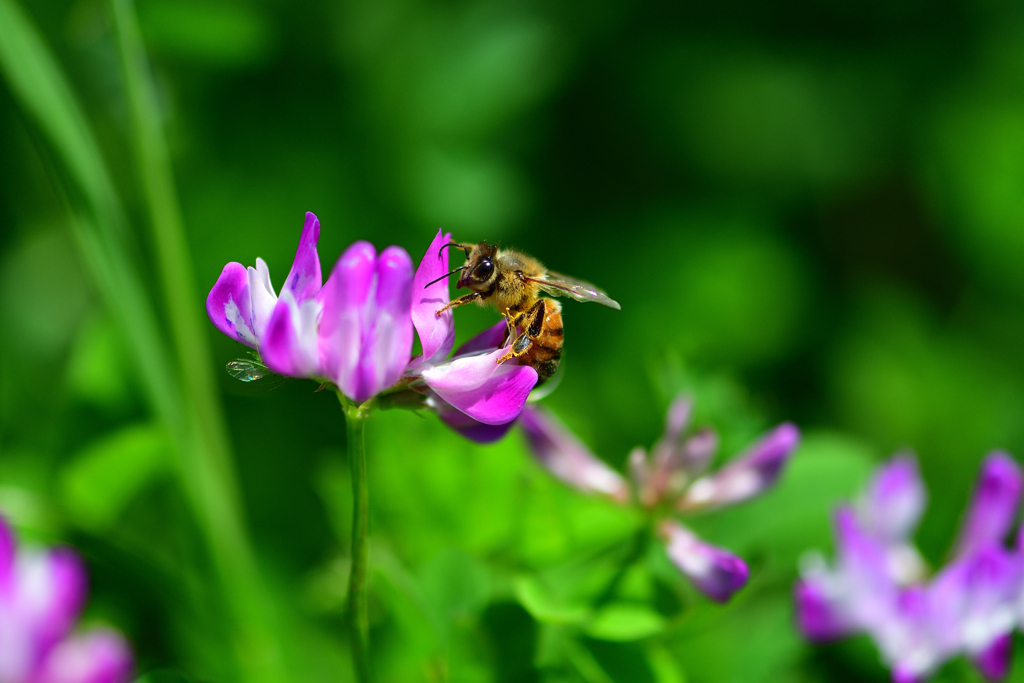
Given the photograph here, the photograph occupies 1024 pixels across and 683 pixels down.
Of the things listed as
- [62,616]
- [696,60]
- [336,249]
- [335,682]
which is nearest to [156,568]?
[62,616]

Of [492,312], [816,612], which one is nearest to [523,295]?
[816,612]

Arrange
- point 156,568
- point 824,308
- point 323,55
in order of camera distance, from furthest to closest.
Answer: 1. point 824,308
2. point 323,55
3. point 156,568

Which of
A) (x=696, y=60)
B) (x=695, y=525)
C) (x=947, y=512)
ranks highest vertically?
(x=696, y=60)

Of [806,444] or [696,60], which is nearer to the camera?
[806,444]

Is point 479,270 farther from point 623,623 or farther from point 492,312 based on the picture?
point 492,312

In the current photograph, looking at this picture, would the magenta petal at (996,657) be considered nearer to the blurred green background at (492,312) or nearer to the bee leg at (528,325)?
the blurred green background at (492,312)

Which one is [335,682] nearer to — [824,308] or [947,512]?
[947,512]

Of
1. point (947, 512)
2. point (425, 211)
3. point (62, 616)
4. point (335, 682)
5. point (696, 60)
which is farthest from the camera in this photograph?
point (696, 60)

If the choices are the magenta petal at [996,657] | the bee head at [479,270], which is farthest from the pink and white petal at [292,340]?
the magenta petal at [996,657]
